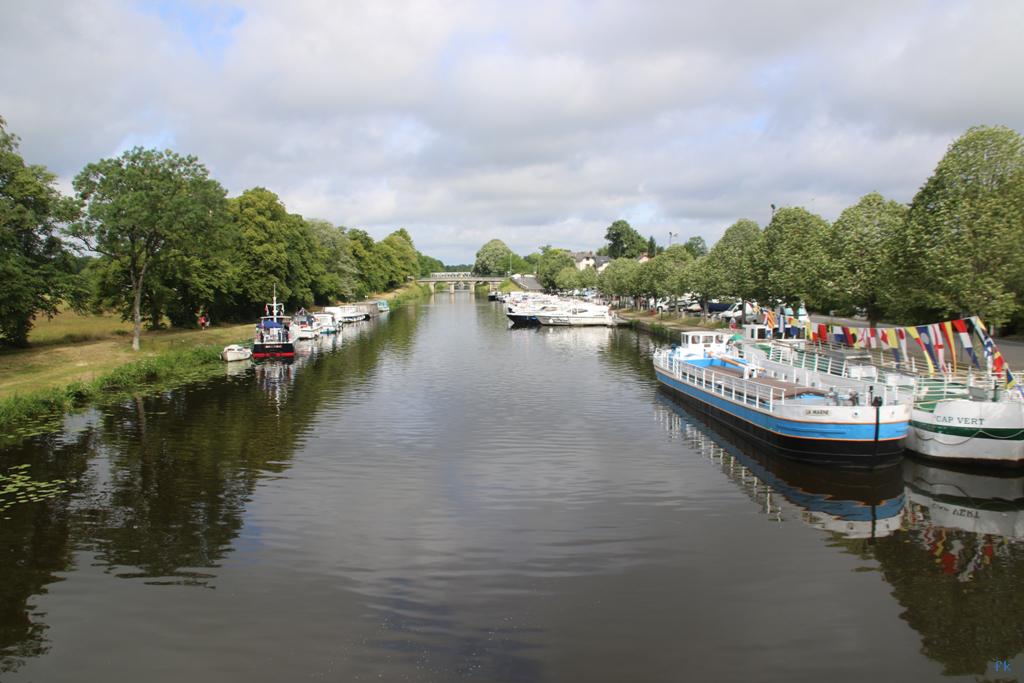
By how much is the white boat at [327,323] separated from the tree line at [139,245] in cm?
610

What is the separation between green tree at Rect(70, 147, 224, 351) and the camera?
192ft

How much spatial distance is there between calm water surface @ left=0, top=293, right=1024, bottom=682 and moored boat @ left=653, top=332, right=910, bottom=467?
111cm

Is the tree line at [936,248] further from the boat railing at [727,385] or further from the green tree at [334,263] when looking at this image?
the green tree at [334,263]

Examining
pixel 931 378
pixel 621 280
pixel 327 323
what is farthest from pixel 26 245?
pixel 621 280

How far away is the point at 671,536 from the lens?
21.0 metres

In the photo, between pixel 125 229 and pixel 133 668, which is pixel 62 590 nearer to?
pixel 133 668

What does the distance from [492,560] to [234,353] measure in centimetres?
5401

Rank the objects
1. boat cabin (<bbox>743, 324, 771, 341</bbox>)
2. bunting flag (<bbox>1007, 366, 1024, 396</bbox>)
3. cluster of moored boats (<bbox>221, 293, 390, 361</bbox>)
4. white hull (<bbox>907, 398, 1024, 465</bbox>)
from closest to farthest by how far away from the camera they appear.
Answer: white hull (<bbox>907, 398, 1024, 465</bbox>)
bunting flag (<bbox>1007, 366, 1024, 396</bbox>)
boat cabin (<bbox>743, 324, 771, 341</bbox>)
cluster of moored boats (<bbox>221, 293, 390, 361</bbox>)

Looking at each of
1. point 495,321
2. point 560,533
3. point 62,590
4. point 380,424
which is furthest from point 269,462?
point 495,321

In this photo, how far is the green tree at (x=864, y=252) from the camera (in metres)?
47.4

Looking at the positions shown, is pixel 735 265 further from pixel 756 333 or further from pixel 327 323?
pixel 327 323

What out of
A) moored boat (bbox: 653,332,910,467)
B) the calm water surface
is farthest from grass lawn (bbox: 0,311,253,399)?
moored boat (bbox: 653,332,910,467)

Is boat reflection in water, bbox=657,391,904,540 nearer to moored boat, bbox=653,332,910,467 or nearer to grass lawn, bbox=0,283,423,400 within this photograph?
moored boat, bbox=653,332,910,467

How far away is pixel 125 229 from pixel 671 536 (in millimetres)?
57943
